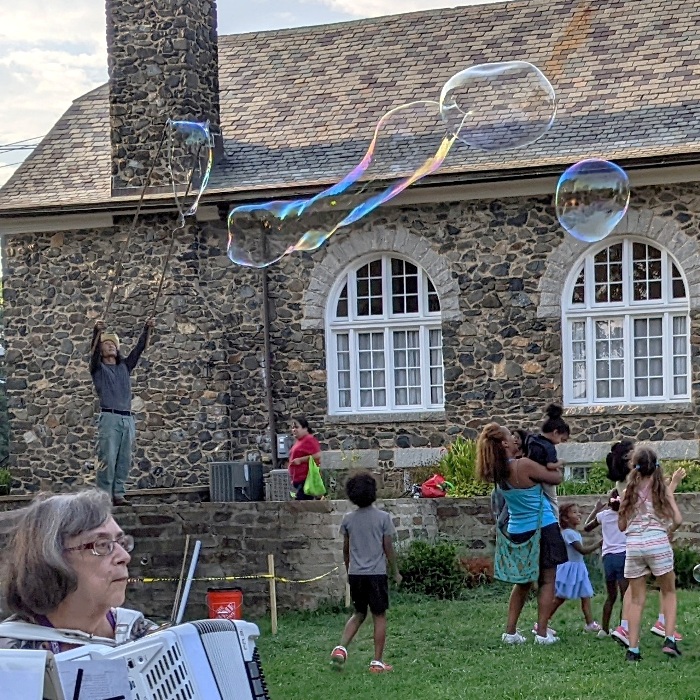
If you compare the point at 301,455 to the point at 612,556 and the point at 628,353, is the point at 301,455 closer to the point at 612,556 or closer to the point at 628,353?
the point at 628,353

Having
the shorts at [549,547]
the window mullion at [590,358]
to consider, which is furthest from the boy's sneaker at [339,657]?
the window mullion at [590,358]

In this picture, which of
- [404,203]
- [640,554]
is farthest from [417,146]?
[640,554]

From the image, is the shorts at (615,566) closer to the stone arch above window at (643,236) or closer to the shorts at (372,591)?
the shorts at (372,591)

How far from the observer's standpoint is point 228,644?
148 inches

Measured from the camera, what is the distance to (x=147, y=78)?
20.0 metres

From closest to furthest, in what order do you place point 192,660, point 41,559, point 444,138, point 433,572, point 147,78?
point 192,660, point 41,559, point 444,138, point 433,572, point 147,78

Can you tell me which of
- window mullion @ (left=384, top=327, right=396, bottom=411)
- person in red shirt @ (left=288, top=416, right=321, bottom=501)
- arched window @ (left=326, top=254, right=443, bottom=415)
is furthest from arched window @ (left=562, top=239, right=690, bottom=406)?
person in red shirt @ (left=288, top=416, right=321, bottom=501)

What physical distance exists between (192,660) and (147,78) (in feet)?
56.4

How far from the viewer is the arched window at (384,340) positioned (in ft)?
63.7

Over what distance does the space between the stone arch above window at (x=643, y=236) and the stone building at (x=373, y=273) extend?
3 centimetres

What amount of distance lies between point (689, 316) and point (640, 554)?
28.4ft

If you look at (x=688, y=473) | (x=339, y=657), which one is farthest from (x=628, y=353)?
(x=339, y=657)

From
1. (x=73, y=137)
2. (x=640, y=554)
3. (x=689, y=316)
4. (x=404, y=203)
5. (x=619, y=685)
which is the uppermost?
(x=73, y=137)

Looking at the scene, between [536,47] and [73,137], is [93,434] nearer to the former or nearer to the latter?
[73,137]
